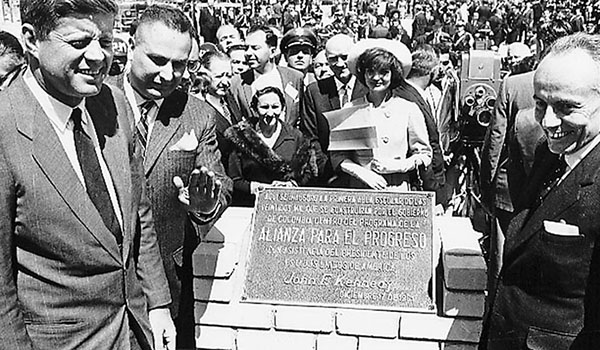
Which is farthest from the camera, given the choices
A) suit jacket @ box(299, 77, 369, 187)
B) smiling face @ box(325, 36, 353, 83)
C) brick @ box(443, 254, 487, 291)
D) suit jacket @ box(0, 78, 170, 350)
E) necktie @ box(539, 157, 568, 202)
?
smiling face @ box(325, 36, 353, 83)

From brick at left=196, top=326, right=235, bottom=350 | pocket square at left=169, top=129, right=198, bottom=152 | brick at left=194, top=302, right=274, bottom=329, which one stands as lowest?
brick at left=196, top=326, right=235, bottom=350

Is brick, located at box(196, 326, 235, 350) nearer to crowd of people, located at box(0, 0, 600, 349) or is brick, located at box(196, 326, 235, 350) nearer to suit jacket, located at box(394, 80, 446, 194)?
crowd of people, located at box(0, 0, 600, 349)

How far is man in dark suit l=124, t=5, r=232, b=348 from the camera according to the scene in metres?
3.19

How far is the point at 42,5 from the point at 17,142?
40cm

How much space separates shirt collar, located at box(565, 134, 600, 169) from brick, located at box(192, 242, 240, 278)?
1.85 metres

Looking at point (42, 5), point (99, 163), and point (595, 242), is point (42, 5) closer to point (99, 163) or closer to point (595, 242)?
point (99, 163)

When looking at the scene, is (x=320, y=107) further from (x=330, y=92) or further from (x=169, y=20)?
(x=169, y=20)

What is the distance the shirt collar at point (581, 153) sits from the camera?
2.42 meters

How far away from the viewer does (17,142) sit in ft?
7.00

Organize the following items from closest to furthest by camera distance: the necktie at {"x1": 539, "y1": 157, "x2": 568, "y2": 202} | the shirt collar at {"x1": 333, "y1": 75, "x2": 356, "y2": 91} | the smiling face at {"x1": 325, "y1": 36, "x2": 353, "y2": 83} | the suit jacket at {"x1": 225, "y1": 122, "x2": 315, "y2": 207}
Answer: the necktie at {"x1": 539, "y1": 157, "x2": 568, "y2": 202}
the suit jacket at {"x1": 225, "y1": 122, "x2": 315, "y2": 207}
the shirt collar at {"x1": 333, "y1": 75, "x2": 356, "y2": 91}
the smiling face at {"x1": 325, "y1": 36, "x2": 353, "y2": 83}

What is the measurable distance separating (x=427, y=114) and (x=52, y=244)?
3288 millimetres

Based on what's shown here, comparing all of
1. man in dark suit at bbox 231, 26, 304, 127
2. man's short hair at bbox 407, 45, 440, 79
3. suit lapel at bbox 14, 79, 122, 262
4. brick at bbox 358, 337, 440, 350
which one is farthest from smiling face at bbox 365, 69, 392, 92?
suit lapel at bbox 14, 79, 122, 262

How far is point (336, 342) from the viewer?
3727 mm

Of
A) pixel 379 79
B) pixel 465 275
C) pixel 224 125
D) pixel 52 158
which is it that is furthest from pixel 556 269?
pixel 224 125
